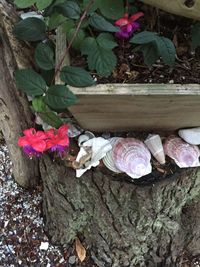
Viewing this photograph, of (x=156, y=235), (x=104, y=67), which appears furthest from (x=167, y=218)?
(x=104, y=67)

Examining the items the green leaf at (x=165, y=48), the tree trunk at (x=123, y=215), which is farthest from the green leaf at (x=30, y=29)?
the tree trunk at (x=123, y=215)

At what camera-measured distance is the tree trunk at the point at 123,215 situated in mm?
1140

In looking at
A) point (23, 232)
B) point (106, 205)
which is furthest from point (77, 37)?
point (23, 232)

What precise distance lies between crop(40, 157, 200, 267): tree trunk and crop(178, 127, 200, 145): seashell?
75mm

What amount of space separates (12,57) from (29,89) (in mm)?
230

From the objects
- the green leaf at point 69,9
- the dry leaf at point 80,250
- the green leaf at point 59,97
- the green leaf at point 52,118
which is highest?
the green leaf at point 69,9

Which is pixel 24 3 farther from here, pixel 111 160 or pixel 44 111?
pixel 111 160

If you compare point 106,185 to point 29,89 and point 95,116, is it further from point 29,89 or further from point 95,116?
point 29,89

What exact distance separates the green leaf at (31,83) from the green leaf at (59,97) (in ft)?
0.07

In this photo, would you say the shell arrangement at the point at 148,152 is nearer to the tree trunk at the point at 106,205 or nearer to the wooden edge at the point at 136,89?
the tree trunk at the point at 106,205

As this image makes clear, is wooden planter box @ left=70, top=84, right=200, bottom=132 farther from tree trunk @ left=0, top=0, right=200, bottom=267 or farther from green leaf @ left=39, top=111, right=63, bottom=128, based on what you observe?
tree trunk @ left=0, top=0, right=200, bottom=267

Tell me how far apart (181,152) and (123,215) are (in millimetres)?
282

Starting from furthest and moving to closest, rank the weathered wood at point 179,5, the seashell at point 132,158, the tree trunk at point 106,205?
the tree trunk at point 106,205 → the seashell at point 132,158 → the weathered wood at point 179,5

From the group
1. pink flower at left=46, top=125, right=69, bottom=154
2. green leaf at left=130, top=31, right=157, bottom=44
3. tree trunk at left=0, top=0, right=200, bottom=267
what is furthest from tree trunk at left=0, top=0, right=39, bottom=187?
green leaf at left=130, top=31, right=157, bottom=44
